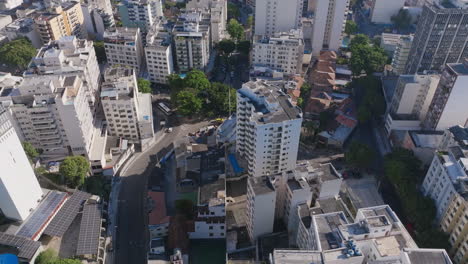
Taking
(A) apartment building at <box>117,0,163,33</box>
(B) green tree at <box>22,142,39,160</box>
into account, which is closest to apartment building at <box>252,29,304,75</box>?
(A) apartment building at <box>117,0,163,33</box>

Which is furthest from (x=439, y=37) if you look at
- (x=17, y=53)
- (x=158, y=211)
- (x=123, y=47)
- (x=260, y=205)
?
(x=17, y=53)

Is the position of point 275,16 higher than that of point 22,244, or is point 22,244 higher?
point 275,16

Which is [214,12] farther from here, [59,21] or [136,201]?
[136,201]

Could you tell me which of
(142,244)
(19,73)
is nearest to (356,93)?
(142,244)

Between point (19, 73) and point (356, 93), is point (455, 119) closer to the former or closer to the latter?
point (356, 93)

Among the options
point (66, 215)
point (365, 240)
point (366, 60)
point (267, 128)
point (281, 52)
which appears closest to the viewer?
point (365, 240)

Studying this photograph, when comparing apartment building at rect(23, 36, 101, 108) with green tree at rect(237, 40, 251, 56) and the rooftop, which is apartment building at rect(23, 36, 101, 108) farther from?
the rooftop
